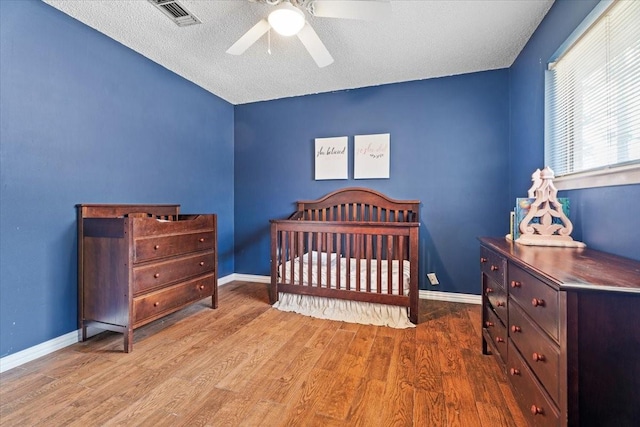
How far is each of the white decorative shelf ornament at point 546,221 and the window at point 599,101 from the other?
0.57ft

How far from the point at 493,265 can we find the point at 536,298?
23.8 inches

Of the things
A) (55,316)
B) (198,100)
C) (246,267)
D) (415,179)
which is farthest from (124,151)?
(415,179)

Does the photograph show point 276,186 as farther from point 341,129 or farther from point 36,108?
point 36,108

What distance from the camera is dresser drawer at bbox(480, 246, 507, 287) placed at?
141 centimetres

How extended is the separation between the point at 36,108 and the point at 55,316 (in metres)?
1.45

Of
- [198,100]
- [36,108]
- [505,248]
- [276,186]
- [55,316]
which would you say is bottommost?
[55,316]

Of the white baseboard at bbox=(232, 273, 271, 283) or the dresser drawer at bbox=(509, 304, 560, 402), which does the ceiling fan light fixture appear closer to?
the dresser drawer at bbox=(509, 304, 560, 402)

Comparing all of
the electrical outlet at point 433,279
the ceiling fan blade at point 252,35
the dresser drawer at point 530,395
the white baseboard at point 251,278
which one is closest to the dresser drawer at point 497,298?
the dresser drawer at point 530,395

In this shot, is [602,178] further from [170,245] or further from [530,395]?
[170,245]

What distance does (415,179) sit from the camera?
10.2 ft

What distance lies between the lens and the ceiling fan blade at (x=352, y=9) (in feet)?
5.14

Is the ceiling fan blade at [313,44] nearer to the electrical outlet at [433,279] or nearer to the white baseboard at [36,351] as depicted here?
the electrical outlet at [433,279]

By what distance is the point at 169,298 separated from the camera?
220 cm

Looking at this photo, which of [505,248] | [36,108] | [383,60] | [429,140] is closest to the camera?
[505,248]
